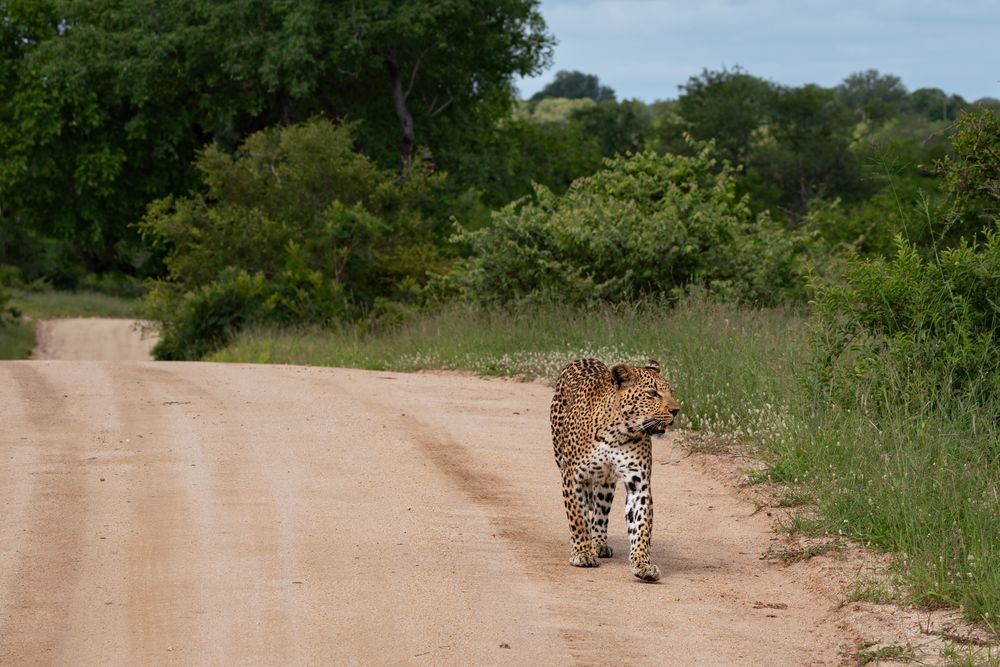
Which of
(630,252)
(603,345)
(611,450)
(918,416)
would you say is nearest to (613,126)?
(630,252)

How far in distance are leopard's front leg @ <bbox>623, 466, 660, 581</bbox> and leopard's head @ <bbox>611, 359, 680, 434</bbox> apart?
334 mm

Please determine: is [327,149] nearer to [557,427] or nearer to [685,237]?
[685,237]

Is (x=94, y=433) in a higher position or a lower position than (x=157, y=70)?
lower

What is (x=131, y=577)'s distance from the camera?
8.55 m

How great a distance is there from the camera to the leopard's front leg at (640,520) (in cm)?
856

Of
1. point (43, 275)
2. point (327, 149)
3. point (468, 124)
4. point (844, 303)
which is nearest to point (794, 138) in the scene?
point (468, 124)

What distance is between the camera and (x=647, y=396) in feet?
27.9

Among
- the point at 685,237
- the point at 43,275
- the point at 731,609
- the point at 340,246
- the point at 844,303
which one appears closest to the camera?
the point at 731,609

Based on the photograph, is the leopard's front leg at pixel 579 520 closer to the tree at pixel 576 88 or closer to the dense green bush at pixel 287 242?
the dense green bush at pixel 287 242

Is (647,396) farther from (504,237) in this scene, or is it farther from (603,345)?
(504,237)

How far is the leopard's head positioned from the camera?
8.39 m

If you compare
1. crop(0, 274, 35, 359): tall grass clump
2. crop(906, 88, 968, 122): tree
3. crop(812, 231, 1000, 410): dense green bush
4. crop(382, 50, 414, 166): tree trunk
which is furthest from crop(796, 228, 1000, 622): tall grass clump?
crop(906, 88, 968, 122): tree

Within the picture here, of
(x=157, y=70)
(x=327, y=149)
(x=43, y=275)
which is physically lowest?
(x=43, y=275)

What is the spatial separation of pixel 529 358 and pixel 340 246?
38.1 feet
